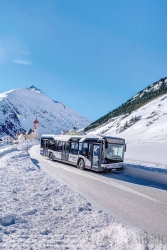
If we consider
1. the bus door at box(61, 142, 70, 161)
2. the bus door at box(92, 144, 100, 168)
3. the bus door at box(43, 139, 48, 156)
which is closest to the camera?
the bus door at box(92, 144, 100, 168)

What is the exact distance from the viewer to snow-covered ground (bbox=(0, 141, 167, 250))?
16.4 ft

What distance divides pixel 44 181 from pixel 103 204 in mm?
4004

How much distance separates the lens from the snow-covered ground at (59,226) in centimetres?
500

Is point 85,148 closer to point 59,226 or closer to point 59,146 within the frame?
point 59,146

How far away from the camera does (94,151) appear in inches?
719

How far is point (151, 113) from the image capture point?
114312 mm

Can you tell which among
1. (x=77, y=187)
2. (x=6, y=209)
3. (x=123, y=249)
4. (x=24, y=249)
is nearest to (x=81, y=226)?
(x=123, y=249)

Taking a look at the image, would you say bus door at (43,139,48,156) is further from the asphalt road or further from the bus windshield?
the asphalt road

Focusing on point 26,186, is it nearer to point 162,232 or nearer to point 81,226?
point 81,226

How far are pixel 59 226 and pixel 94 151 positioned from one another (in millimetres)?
12270

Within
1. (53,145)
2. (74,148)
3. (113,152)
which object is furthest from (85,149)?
(53,145)

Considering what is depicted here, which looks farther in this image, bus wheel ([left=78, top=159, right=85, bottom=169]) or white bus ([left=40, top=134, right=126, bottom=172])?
bus wheel ([left=78, top=159, right=85, bottom=169])

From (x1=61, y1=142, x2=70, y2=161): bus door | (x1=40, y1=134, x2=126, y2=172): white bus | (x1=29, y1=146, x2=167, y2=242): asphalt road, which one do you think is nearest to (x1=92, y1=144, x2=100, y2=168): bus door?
(x1=40, y1=134, x2=126, y2=172): white bus

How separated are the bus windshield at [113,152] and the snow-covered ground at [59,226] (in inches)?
340
